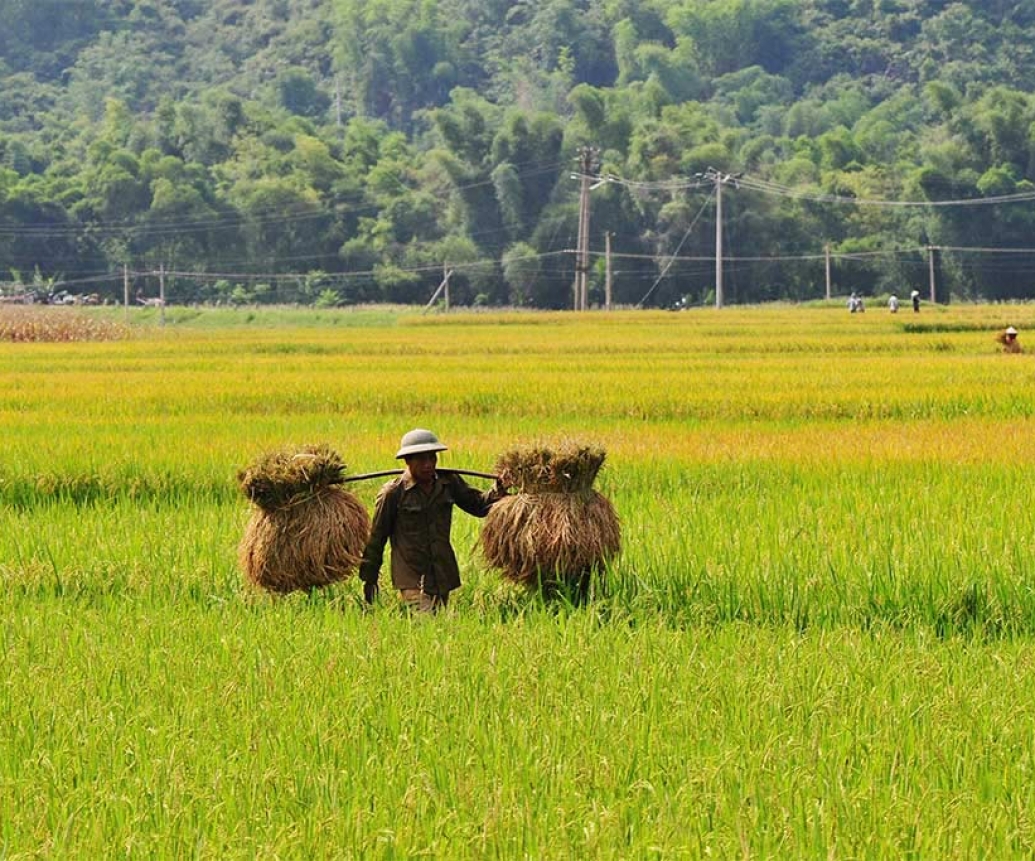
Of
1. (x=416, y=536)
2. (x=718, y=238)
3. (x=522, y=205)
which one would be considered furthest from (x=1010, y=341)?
(x=522, y=205)

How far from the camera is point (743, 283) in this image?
225 ft

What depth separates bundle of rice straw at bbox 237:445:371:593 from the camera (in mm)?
6781

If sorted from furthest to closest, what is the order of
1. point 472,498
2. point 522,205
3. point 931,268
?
point 522,205, point 931,268, point 472,498

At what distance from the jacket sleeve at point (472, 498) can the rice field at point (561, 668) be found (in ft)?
0.78

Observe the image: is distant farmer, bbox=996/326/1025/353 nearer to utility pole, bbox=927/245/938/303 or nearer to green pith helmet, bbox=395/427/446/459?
green pith helmet, bbox=395/427/446/459

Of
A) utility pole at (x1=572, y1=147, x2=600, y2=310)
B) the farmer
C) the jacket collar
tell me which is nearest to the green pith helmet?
the farmer

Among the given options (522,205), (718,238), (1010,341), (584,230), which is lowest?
(1010,341)

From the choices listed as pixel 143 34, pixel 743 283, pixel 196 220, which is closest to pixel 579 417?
pixel 743 283

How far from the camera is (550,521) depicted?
6.66 m

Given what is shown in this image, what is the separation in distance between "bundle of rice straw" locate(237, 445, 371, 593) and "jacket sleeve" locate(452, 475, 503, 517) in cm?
37

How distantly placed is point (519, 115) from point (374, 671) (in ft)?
237

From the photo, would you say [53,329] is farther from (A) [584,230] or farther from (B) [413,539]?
(B) [413,539]

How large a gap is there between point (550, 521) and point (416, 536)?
0.47 meters

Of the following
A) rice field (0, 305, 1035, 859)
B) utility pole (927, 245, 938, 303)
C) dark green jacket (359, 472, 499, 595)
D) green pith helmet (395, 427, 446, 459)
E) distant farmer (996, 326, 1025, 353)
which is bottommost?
rice field (0, 305, 1035, 859)
